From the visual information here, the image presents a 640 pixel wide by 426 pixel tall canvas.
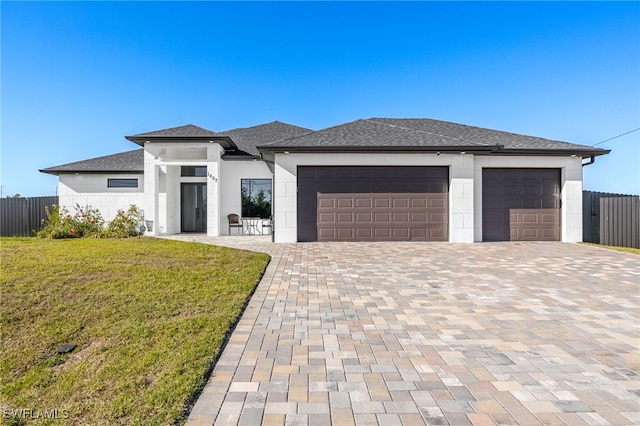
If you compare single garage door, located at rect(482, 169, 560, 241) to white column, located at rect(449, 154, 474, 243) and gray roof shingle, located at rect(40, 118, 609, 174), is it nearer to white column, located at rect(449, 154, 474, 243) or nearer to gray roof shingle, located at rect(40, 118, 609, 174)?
white column, located at rect(449, 154, 474, 243)

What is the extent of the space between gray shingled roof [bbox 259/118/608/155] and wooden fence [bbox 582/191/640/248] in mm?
1867

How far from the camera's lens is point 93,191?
14312 millimetres

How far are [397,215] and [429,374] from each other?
9.04 m

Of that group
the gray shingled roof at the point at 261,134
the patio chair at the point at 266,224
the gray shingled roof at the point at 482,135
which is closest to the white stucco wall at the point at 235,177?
the patio chair at the point at 266,224

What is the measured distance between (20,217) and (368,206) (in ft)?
50.8

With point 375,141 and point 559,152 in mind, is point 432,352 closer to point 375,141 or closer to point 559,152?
point 375,141

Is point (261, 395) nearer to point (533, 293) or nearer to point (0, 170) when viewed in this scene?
point (533, 293)

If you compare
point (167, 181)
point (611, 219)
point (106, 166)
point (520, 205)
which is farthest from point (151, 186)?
point (611, 219)

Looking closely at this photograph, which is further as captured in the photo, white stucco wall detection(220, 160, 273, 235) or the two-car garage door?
white stucco wall detection(220, 160, 273, 235)

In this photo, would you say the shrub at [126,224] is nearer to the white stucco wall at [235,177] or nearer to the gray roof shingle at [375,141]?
the gray roof shingle at [375,141]

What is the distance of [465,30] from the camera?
12.6m

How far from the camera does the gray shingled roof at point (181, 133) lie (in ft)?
41.4

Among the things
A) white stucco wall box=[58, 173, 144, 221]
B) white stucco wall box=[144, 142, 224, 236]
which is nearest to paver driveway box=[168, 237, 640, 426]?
white stucco wall box=[144, 142, 224, 236]

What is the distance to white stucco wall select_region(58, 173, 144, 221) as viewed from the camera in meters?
14.2
